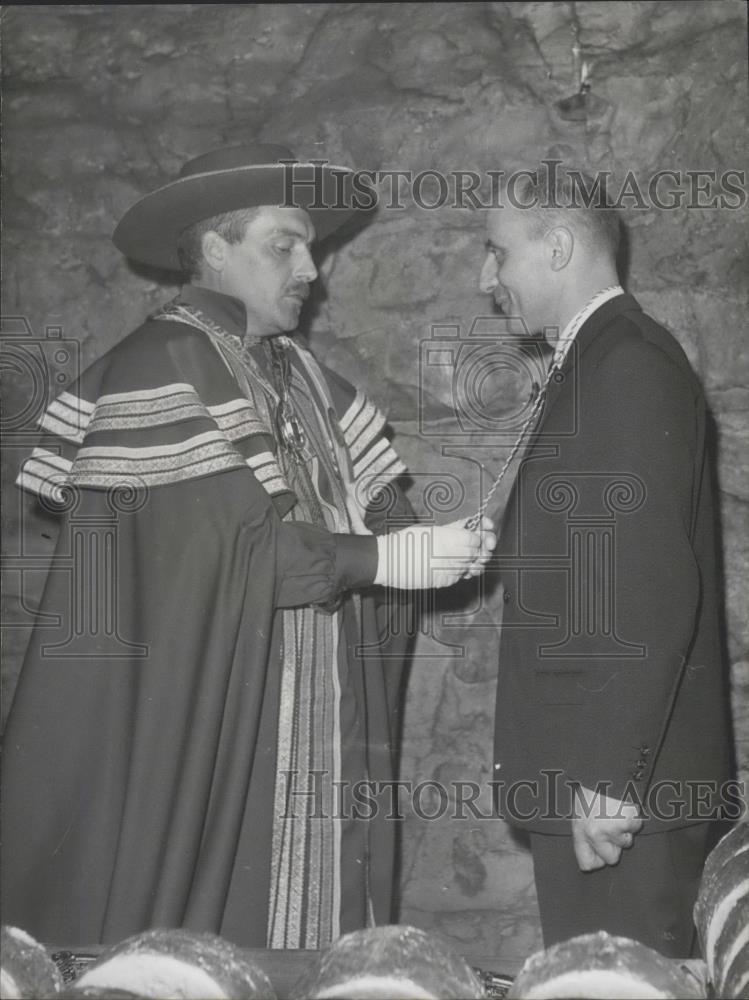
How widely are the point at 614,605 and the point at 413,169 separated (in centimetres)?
87

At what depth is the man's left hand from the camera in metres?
1.79

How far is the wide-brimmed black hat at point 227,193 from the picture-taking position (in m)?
2.10

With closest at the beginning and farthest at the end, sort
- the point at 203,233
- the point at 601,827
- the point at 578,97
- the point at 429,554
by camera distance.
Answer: the point at 601,827 < the point at 429,554 < the point at 203,233 < the point at 578,97

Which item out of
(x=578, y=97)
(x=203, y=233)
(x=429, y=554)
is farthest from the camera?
(x=578, y=97)

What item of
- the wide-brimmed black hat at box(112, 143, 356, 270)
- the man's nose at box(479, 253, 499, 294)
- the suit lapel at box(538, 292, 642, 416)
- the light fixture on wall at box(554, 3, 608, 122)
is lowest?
the suit lapel at box(538, 292, 642, 416)

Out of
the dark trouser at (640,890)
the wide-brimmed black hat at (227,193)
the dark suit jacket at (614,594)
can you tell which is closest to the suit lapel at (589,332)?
the dark suit jacket at (614,594)

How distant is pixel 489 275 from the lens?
2.12m

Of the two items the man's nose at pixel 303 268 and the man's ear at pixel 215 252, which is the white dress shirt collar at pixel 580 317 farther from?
the man's ear at pixel 215 252

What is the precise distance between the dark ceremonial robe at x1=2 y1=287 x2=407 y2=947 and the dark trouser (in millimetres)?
304

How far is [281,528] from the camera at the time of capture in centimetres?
194

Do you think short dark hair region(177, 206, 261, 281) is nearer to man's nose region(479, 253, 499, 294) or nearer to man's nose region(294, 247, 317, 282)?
man's nose region(294, 247, 317, 282)

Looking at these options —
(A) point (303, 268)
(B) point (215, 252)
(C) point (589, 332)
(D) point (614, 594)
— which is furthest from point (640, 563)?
(B) point (215, 252)

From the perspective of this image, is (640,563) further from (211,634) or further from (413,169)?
(413,169)

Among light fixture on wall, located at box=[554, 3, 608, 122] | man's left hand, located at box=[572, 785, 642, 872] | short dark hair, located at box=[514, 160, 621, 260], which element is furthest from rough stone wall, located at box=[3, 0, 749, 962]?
man's left hand, located at box=[572, 785, 642, 872]
